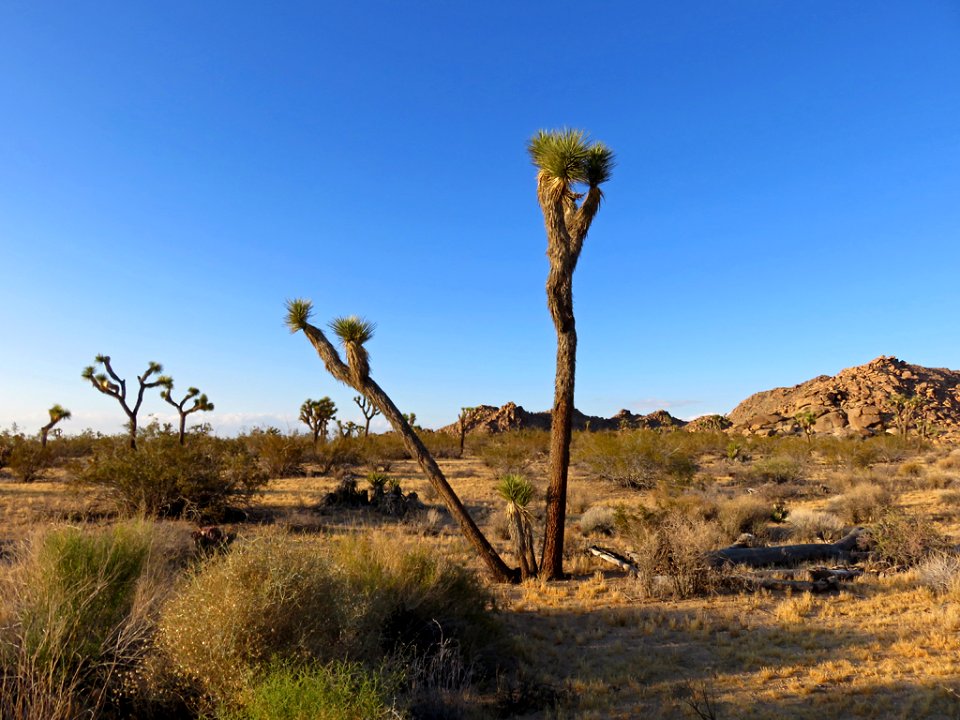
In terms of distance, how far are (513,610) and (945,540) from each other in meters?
7.82

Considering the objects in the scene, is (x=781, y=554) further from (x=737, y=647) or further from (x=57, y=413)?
(x=57, y=413)

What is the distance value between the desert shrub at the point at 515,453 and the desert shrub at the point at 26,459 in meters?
19.6

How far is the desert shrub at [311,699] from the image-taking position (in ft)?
12.3

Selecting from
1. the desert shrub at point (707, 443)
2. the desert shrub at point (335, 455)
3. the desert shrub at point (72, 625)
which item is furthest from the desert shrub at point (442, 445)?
the desert shrub at point (72, 625)

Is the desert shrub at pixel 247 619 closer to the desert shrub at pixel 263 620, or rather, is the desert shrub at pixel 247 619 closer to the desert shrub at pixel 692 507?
the desert shrub at pixel 263 620

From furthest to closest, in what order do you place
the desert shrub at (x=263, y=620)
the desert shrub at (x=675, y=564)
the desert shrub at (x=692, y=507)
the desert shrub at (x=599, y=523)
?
the desert shrub at (x=599, y=523) < the desert shrub at (x=692, y=507) < the desert shrub at (x=675, y=564) < the desert shrub at (x=263, y=620)

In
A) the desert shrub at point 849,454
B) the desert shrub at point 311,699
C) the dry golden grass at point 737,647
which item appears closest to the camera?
the desert shrub at point 311,699

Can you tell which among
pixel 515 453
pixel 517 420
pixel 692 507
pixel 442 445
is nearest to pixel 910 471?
pixel 692 507

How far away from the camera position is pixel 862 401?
3063 inches

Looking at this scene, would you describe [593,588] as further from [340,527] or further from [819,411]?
[819,411]

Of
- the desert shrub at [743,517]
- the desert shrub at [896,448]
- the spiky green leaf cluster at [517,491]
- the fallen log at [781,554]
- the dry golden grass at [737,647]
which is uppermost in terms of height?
the desert shrub at [896,448]

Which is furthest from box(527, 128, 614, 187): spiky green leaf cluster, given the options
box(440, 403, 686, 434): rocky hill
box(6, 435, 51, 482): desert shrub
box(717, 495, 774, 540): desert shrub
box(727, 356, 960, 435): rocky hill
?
box(440, 403, 686, 434): rocky hill

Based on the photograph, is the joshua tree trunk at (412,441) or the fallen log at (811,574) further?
the joshua tree trunk at (412,441)

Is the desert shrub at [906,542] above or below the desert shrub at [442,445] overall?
below
